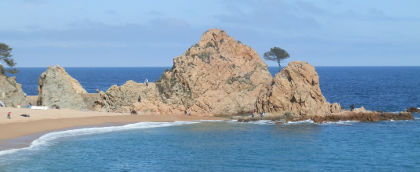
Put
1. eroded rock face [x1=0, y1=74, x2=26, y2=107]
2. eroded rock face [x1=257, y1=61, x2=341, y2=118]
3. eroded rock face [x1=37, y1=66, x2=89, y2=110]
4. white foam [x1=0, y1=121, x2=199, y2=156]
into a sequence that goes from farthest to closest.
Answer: eroded rock face [x1=37, y1=66, x2=89, y2=110]
eroded rock face [x1=0, y1=74, x2=26, y2=107]
eroded rock face [x1=257, y1=61, x2=341, y2=118]
white foam [x1=0, y1=121, x2=199, y2=156]

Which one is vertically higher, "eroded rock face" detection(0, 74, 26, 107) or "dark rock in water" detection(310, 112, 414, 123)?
"eroded rock face" detection(0, 74, 26, 107)

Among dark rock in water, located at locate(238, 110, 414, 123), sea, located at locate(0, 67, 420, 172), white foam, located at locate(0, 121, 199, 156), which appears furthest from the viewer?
dark rock in water, located at locate(238, 110, 414, 123)

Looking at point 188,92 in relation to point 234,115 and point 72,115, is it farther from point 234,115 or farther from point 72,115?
point 72,115

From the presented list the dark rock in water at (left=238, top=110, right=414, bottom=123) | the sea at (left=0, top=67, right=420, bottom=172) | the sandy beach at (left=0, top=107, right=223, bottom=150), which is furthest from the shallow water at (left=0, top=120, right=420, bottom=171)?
the sandy beach at (left=0, top=107, right=223, bottom=150)

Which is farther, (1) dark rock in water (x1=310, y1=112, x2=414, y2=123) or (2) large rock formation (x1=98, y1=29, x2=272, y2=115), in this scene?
(2) large rock formation (x1=98, y1=29, x2=272, y2=115)

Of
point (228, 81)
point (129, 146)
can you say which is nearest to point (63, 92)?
point (228, 81)

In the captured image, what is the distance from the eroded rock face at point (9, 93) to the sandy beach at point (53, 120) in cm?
570

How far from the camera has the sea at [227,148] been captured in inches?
1566

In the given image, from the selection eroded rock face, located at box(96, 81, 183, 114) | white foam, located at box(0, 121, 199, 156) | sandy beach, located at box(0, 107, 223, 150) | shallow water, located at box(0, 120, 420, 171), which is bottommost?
shallow water, located at box(0, 120, 420, 171)

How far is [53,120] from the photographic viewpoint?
62281mm

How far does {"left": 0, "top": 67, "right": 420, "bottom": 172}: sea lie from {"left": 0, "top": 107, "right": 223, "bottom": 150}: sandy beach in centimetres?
254

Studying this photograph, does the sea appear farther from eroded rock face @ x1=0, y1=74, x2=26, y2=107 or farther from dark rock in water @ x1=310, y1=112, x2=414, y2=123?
eroded rock face @ x1=0, y1=74, x2=26, y2=107

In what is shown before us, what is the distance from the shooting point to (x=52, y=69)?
72625mm

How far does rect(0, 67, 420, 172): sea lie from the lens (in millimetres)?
39781
